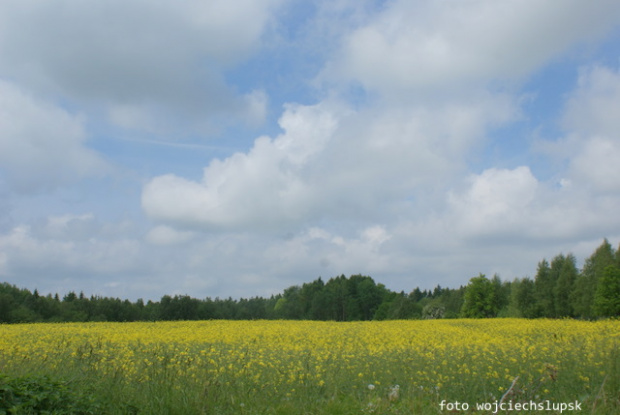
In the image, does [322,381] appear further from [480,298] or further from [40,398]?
[480,298]

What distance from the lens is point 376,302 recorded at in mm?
85438

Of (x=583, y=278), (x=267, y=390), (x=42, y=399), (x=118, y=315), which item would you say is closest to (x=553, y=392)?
(x=267, y=390)

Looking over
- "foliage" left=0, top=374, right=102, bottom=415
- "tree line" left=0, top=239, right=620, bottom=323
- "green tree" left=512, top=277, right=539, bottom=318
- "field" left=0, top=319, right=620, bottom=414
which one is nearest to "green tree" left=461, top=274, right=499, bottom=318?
"tree line" left=0, top=239, right=620, bottom=323

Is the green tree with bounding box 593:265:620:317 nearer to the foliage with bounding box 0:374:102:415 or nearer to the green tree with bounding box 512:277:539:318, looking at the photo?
the green tree with bounding box 512:277:539:318

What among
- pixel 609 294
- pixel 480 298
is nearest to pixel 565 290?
pixel 480 298

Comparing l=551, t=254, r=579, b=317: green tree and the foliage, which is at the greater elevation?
l=551, t=254, r=579, b=317: green tree

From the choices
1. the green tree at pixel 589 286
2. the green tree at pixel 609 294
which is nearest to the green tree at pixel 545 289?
the green tree at pixel 589 286

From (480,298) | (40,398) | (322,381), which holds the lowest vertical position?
(322,381)

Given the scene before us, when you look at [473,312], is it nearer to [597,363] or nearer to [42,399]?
[597,363]

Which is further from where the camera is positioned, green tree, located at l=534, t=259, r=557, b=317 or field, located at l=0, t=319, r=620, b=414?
green tree, located at l=534, t=259, r=557, b=317

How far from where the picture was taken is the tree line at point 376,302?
134 ft

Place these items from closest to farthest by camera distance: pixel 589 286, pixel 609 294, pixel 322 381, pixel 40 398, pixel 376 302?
pixel 40 398, pixel 322 381, pixel 609 294, pixel 589 286, pixel 376 302

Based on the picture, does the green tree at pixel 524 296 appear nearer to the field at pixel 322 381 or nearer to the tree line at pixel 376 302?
the tree line at pixel 376 302

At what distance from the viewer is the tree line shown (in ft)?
134
